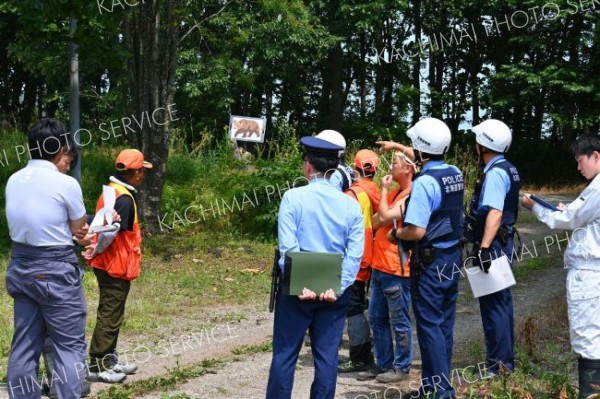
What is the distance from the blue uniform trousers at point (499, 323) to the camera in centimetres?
583

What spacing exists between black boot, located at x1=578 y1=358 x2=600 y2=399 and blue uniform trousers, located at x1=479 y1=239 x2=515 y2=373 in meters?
1.06

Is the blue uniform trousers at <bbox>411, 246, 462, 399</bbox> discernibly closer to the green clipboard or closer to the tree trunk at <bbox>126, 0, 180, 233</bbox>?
the green clipboard

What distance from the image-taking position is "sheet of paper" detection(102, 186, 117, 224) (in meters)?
5.56

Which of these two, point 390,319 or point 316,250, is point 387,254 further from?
point 316,250

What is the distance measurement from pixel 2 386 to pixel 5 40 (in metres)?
22.4

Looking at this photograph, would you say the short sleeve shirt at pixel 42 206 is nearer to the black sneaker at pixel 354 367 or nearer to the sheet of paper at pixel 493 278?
the black sneaker at pixel 354 367

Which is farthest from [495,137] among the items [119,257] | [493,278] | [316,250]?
[119,257]

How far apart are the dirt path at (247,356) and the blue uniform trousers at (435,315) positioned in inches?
25.1

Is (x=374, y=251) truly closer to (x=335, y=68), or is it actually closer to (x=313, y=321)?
(x=313, y=321)

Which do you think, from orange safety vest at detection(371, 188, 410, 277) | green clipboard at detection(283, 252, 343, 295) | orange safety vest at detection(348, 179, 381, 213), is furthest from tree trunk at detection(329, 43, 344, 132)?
green clipboard at detection(283, 252, 343, 295)

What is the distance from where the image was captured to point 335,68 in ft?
102

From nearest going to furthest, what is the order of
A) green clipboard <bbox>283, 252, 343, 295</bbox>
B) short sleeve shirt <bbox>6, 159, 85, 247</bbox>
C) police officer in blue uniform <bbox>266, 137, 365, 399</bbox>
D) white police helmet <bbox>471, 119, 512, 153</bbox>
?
green clipboard <bbox>283, 252, 343, 295</bbox> < police officer in blue uniform <bbox>266, 137, 365, 399</bbox> < short sleeve shirt <bbox>6, 159, 85, 247</bbox> < white police helmet <bbox>471, 119, 512, 153</bbox>

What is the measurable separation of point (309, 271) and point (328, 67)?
94.7 feet

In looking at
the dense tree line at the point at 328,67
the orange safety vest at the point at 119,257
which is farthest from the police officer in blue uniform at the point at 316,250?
the dense tree line at the point at 328,67
